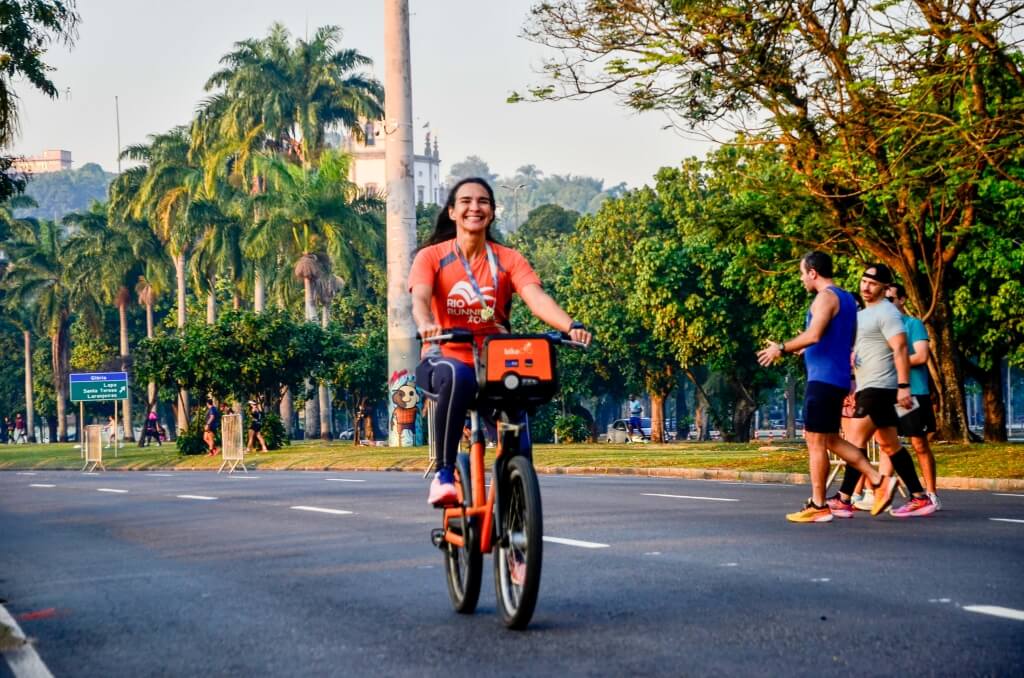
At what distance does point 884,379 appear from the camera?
1269cm

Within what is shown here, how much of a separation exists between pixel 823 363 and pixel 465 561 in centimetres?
535

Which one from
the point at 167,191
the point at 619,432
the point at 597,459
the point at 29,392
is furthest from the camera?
the point at 29,392

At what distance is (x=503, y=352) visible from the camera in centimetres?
696

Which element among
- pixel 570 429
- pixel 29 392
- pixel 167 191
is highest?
pixel 167 191

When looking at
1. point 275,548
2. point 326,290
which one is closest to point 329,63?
point 326,290

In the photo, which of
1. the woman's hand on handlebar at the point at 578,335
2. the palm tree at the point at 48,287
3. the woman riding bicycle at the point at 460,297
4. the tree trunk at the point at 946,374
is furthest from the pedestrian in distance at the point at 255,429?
the palm tree at the point at 48,287

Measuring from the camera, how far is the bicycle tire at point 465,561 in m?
7.23

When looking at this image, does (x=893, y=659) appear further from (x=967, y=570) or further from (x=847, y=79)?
(x=847, y=79)

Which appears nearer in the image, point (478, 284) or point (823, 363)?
point (478, 284)

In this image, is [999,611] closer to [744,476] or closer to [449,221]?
[449,221]

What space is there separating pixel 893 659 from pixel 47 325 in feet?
292

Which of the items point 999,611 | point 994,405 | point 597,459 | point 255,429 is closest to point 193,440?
point 255,429

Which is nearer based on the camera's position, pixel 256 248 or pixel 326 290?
pixel 256 248

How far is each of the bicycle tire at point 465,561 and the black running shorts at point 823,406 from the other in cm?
507
